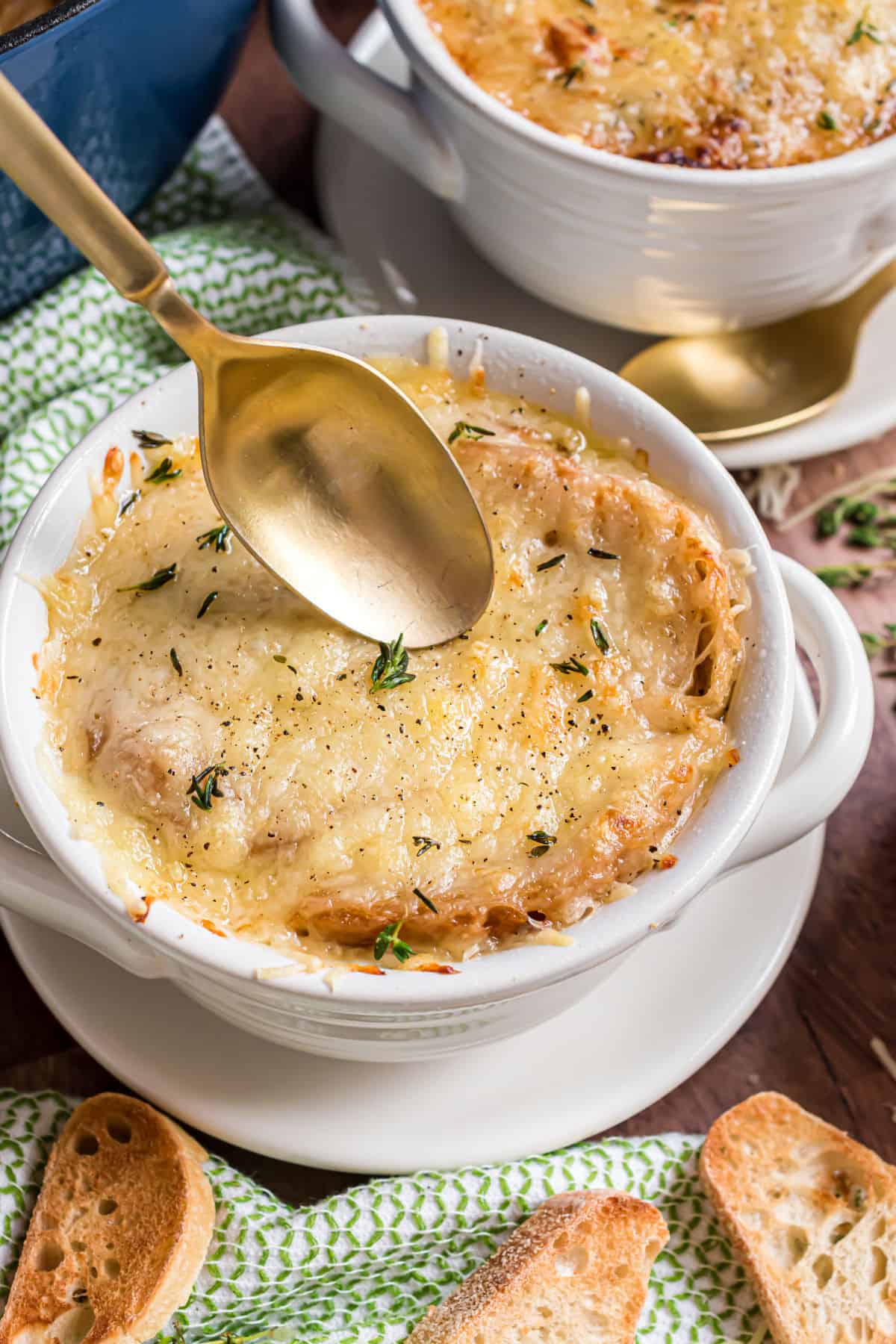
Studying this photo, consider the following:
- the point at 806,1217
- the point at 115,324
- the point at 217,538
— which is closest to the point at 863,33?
the point at 115,324

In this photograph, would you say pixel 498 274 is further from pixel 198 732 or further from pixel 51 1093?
pixel 51 1093

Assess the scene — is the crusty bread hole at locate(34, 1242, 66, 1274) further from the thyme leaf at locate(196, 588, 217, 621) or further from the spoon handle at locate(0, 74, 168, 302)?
the spoon handle at locate(0, 74, 168, 302)

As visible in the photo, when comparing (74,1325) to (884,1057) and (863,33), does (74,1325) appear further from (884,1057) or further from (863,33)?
(863,33)

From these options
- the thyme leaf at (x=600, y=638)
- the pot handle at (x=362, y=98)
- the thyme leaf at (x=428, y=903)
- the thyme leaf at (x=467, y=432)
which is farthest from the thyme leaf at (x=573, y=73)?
the thyme leaf at (x=428, y=903)

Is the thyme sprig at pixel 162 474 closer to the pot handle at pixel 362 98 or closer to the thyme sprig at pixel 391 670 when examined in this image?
the thyme sprig at pixel 391 670

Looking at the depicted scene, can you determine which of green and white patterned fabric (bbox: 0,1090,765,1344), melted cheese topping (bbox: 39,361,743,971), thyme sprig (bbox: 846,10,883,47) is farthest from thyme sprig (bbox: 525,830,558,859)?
thyme sprig (bbox: 846,10,883,47)

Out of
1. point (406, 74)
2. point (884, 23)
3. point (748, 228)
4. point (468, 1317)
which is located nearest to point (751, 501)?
point (748, 228)
